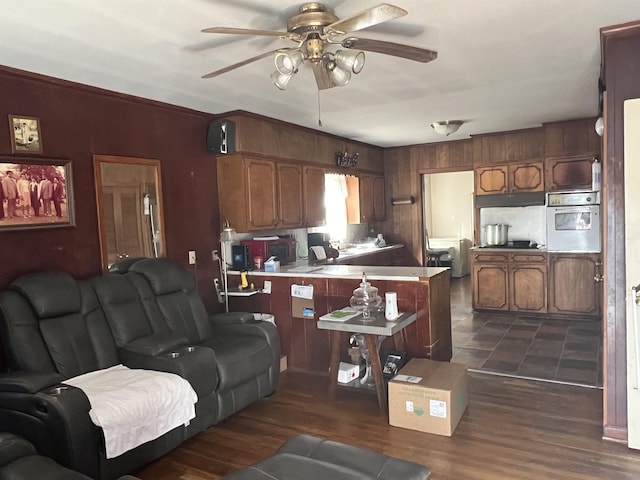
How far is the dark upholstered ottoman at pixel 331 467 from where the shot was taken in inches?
73.9

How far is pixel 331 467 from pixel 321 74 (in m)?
1.87

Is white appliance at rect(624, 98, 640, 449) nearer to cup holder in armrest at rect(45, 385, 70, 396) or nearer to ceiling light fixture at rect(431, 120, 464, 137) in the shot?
ceiling light fixture at rect(431, 120, 464, 137)

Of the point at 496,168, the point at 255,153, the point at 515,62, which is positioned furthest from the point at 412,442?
the point at 496,168

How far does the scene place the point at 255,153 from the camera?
472 cm

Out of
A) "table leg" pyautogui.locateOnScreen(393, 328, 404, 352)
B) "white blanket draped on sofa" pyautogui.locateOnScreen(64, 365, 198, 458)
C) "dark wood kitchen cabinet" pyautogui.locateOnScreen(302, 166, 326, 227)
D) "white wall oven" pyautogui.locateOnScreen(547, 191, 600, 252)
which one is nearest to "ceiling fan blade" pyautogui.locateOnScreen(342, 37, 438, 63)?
"white blanket draped on sofa" pyautogui.locateOnScreen(64, 365, 198, 458)

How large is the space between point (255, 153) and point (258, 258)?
1.05 meters

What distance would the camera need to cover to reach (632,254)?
274cm

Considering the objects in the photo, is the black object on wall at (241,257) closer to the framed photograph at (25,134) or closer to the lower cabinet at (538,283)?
the framed photograph at (25,134)

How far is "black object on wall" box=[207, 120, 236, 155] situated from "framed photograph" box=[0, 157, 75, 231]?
1410 mm

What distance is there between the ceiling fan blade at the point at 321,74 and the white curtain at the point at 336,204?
3568 millimetres

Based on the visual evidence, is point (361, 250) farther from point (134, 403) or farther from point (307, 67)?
point (134, 403)

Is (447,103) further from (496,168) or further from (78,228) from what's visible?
(78,228)

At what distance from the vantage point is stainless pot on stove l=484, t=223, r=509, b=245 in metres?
6.59

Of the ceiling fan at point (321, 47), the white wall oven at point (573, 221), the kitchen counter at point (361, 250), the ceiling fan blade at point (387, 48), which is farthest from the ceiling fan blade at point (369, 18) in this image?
the white wall oven at point (573, 221)
